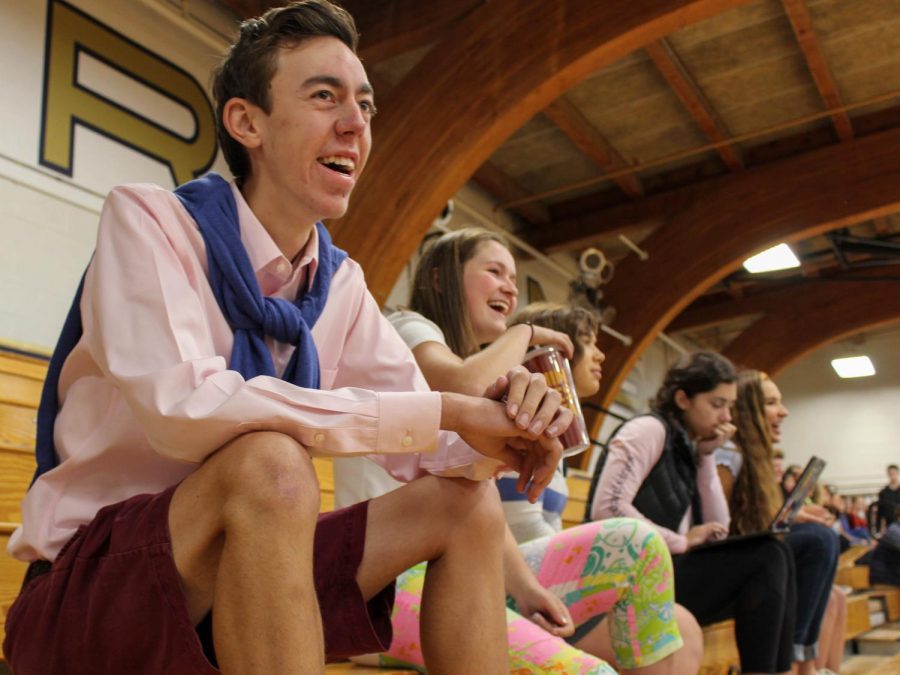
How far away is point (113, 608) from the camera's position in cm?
77

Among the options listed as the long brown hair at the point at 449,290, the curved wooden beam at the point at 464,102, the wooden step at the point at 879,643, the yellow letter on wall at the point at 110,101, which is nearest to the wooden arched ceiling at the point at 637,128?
the curved wooden beam at the point at 464,102

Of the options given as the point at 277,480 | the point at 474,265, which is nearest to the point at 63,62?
the point at 474,265

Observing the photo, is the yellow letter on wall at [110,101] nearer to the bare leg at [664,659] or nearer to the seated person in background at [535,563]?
the seated person in background at [535,563]

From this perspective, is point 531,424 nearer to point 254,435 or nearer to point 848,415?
point 254,435

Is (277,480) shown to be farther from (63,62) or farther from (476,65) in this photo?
(476,65)

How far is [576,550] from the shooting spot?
1413mm

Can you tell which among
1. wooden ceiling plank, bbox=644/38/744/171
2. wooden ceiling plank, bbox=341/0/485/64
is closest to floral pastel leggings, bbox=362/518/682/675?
wooden ceiling plank, bbox=341/0/485/64

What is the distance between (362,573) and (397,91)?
334 cm

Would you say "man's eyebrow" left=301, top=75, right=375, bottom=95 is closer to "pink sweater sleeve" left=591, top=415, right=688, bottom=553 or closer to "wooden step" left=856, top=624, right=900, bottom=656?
"pink sweater sleeve" left=591, top=415, right=688, bottom=553

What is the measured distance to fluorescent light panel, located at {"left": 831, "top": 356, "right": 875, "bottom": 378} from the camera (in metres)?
10.2

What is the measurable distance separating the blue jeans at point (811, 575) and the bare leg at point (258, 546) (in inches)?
78.4

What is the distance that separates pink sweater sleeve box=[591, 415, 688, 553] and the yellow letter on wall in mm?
1978

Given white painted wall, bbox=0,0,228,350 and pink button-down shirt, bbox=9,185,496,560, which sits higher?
white painted wall, bbox=0,0,228,350

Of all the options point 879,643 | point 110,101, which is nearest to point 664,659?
point 110,101
